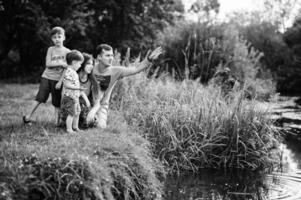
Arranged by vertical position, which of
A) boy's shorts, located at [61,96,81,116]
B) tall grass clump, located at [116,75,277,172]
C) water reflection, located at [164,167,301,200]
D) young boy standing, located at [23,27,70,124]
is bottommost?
water reflection, located at [164,167,301,200]

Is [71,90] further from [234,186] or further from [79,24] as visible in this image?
[79,24]

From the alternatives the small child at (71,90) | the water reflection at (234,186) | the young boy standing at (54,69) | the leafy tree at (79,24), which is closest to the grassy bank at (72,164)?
the small child at (71,90)

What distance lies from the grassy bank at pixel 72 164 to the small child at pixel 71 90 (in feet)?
0.93

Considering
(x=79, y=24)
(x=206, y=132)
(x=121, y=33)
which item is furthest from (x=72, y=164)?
(x=121, y=33)

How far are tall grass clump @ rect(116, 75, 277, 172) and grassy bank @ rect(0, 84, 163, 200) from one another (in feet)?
2.30

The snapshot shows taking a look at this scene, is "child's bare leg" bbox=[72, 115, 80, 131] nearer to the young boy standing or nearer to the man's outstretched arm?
the young boy standing

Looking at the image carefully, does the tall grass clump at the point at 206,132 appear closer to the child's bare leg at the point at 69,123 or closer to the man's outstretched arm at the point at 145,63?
the man's outstretched arm at the point at 145,63

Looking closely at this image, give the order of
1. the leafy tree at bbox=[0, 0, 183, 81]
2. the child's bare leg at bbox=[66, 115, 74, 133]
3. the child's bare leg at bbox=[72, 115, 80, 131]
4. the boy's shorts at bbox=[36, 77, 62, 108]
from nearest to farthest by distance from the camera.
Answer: the child's bare leg at bbox=[66, 115, 74, 133]
the child's bare leg at bbox=[72, 115, 80, 131]
the boy's shorts at bbox=[36, 77, 62, 108]
the leafy tree at bbox=[0, 0, 183, 81]

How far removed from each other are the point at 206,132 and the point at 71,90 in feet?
8.38

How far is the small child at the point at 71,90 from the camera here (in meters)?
5.80

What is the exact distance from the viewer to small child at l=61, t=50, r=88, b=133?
5.80 metres

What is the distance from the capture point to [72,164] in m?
4.21

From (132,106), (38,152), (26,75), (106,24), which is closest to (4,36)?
(26,75)

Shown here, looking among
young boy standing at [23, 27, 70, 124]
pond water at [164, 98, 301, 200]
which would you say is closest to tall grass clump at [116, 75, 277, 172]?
pond water at [164, 98, 301, 200]
